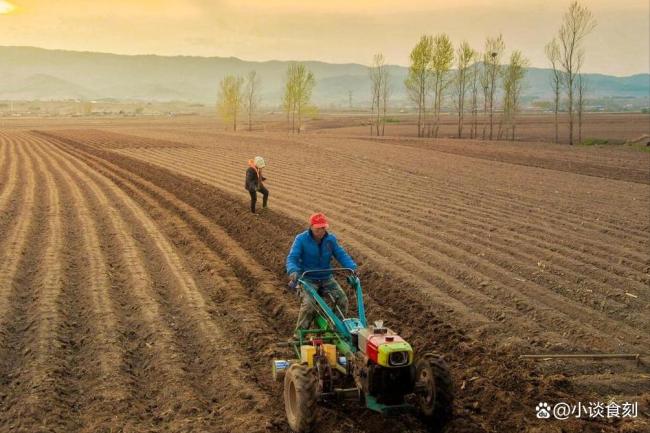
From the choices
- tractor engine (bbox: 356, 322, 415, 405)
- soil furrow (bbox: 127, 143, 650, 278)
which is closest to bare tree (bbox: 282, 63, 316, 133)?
soil furrow (bbox: 127, 143, 650, 278)

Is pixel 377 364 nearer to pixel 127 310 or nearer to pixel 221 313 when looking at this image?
pixel 221 313

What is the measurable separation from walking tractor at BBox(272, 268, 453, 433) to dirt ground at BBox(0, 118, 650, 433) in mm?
343

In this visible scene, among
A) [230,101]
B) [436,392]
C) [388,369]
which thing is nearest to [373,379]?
[388,369]

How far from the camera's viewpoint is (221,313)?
33.0 feet

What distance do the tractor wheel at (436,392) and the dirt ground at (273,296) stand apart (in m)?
0.29

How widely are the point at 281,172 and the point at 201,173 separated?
362cm

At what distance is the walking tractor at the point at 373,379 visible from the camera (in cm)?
607

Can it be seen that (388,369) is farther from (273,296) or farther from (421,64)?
(421,64)

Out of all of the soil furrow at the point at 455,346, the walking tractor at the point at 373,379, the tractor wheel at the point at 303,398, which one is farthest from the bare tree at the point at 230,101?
the tractor wheel at the point at 303,398

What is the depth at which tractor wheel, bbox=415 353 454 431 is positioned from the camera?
614 centimetres

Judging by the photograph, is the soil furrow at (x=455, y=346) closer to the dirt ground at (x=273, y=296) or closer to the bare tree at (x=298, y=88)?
the dirt ground at (x=273, y=296)

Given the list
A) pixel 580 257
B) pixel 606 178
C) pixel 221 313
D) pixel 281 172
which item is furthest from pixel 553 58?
pixel 221 313

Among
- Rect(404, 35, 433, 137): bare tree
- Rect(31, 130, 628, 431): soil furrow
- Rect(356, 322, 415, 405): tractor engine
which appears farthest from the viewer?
Rect(404, 35, 433, 137): bare tree

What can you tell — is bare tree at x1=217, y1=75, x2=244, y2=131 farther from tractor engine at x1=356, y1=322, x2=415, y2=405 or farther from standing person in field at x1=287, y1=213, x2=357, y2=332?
tractor engine at x1=356, y1=322, x2=415, y2=405
